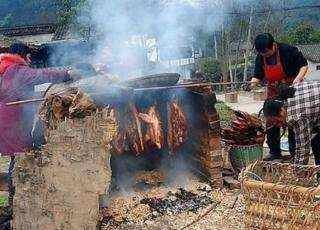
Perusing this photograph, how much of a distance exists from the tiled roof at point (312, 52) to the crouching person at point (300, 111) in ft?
131

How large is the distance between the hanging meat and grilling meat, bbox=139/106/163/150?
1394 mm

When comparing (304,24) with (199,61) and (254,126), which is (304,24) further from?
(254,126)

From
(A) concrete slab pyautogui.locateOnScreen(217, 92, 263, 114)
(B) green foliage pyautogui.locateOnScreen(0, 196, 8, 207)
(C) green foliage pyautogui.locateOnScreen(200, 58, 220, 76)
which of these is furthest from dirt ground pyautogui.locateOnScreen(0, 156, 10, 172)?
(C) green foliage pyautogui.locateOnScreen(200, 58, 220, 76)

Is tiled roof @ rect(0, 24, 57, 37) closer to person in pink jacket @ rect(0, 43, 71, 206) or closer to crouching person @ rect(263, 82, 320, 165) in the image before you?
person in pink jacket @ rect(0, 43, 71, 206)

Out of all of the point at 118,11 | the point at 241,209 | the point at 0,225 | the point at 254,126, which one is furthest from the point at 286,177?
the point at 118,11

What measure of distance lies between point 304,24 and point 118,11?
38.9 m

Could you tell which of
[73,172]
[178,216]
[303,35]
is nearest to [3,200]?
[73,172]

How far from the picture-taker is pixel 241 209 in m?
6.39

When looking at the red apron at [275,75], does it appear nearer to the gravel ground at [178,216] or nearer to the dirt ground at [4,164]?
the gravel ground at [178,216]

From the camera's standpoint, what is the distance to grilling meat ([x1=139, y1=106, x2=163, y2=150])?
715 centimetres

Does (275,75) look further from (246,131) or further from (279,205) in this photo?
(279,205)

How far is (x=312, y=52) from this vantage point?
45969 millimetres

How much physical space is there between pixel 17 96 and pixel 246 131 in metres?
3.65

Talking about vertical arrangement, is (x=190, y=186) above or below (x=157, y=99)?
below
